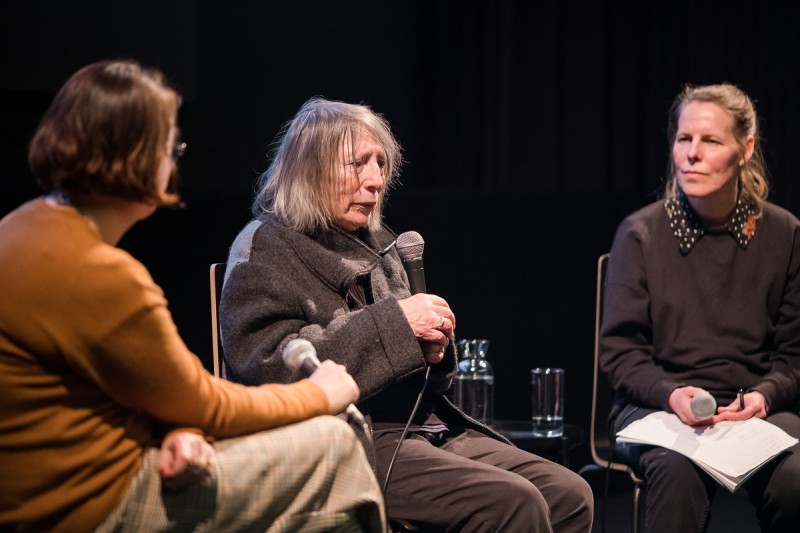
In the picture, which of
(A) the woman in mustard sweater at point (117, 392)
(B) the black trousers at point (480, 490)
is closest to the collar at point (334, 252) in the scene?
(B) the black trousers at point (480, 490)

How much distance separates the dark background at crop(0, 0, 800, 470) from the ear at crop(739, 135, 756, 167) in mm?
919

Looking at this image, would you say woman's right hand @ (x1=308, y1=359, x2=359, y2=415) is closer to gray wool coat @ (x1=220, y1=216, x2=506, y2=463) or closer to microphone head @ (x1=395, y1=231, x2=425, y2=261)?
gray wool coat @ (x1=220, y1=216, x2=506, y2=463)

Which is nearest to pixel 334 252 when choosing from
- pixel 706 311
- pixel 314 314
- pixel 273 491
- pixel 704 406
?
pixel 314 314

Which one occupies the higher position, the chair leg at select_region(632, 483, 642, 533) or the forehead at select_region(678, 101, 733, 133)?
the forehead at select_region(678, 101, 733, 133)

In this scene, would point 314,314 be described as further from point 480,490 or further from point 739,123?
point 739,123

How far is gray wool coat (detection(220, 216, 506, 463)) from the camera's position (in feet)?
7.18

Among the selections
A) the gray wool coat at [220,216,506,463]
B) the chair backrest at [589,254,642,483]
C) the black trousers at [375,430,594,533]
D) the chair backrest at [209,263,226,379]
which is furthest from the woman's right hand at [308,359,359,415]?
the chair backrest at [589,254,642,483]

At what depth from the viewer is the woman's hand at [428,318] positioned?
7.33 feet

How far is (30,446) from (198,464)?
0.79 feet

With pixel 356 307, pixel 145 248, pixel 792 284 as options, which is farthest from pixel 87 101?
pixel 792 284

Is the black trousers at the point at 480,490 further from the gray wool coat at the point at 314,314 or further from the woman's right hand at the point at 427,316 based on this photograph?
the woman's right hand at the point at 427,316

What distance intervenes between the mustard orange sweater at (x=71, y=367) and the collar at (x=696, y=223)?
1857 millimetres

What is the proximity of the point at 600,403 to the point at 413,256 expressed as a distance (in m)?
1.18

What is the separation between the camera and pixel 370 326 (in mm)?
2211
